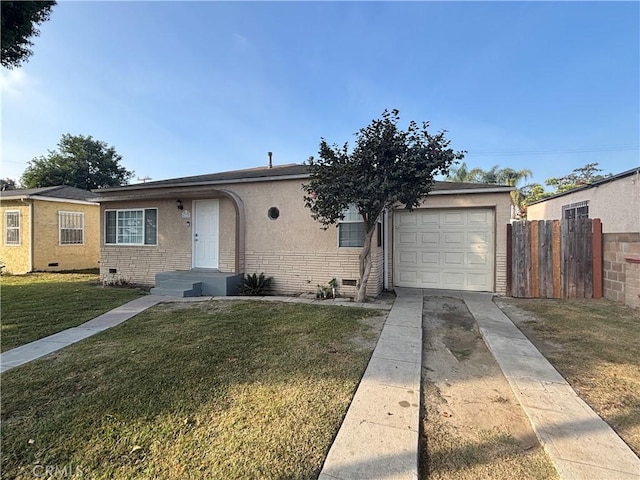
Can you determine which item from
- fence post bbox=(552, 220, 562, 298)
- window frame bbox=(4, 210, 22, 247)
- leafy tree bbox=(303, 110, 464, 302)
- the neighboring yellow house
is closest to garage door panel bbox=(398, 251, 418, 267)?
leafy tree bbox=(303, 110, 464, 302)

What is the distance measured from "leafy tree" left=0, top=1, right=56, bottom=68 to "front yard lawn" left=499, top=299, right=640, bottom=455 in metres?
10.1

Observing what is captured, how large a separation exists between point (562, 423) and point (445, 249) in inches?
241

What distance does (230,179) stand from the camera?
28.3 ft

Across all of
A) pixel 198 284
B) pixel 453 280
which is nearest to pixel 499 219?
pixel 453 280

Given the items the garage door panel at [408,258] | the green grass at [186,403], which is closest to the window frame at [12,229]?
the green grass at [186,403]

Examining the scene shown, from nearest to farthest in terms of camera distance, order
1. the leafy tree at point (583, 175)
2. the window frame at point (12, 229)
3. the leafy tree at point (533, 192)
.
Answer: the window frame at point (12, 229)
the leafy tree at point (533, 192)
the leafy tree at point (583, 175)

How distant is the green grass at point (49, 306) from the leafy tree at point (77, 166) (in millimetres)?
21897

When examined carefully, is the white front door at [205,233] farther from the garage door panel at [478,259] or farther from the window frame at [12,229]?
the window frame at [12,229]

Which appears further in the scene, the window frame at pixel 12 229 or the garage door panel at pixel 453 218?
the window frame at pixel 12 229

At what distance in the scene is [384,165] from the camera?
594 centimetres

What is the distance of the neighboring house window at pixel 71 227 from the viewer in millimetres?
13703

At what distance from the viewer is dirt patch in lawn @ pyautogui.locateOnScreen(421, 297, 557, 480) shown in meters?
1.92

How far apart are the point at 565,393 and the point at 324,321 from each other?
3.34 metres

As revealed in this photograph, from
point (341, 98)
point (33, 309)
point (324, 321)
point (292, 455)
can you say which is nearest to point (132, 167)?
point (341, 98)
